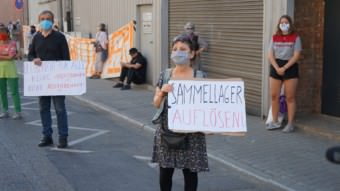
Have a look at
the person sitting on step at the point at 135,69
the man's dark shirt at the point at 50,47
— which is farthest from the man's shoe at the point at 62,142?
the person sitting on step at the point at 135,69

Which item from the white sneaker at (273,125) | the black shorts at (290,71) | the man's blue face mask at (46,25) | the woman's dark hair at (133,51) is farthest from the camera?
the woman's dark hair at (133,51)

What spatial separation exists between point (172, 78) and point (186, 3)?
8.49 metres

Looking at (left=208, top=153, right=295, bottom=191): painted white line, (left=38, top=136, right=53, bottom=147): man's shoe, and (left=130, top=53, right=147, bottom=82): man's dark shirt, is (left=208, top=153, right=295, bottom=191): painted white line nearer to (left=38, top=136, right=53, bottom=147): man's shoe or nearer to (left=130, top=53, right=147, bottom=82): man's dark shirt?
(left=38, top=136, right=53, bottom=147): man's shoe

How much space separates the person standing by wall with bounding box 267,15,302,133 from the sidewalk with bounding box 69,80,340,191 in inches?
19.6

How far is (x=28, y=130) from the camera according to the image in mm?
9359

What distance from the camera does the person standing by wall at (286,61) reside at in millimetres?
8461

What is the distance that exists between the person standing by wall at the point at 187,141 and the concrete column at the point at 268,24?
4.82m

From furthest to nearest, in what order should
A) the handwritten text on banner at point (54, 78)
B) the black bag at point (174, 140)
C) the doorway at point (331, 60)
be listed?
the doorway at point (331, 60)
the handwritten text on banner at point (54, 78)
the black bag at point (174, 140)

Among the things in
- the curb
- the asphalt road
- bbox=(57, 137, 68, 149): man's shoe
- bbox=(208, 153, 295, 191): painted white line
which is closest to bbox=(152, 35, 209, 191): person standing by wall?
the asphalt road

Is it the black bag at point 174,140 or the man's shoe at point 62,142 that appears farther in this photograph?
the man's shoe at point 62,142

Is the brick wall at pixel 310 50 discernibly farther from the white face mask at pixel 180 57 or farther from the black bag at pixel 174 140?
the black bag at pixel 174 140

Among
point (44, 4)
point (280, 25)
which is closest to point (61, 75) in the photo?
point (280, 25)

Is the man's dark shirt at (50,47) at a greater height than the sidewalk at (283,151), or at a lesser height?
greater

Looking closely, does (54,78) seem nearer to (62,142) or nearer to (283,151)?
(62,142)
